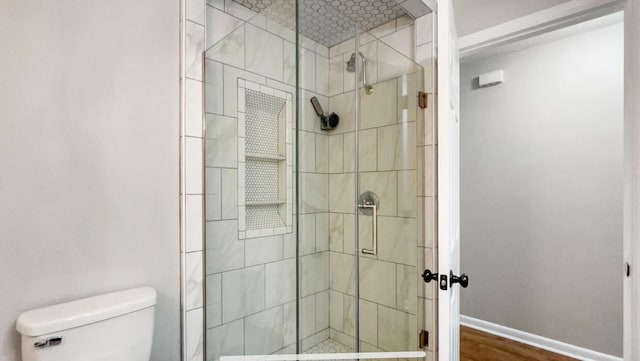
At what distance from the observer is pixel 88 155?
1.17 m

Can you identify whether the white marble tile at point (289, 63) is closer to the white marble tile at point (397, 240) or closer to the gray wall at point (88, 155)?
the gray wall at point (88, 155)

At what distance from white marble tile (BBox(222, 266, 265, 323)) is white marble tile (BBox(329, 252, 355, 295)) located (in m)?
0.29

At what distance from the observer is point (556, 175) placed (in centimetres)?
251

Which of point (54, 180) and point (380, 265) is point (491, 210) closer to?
point (380, 265)

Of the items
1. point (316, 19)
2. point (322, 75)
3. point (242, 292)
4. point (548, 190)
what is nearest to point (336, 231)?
point (242, 292)

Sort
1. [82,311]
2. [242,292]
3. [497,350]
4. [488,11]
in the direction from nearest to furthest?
[82,311] → [242,292] → [488,11] → [497,350]

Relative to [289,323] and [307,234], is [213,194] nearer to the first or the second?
[307,234]

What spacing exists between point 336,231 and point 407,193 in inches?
20.0

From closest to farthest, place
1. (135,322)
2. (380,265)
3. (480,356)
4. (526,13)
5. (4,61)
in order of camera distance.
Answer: (4,61) → (135,322) → (380,265) → (526,13) → (480,356)

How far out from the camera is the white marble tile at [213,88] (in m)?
1.44

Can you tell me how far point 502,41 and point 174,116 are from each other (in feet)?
5.67

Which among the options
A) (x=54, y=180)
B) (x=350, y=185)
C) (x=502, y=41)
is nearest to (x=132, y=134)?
(x=54, y=180)

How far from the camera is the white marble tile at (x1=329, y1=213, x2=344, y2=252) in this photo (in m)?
1.23

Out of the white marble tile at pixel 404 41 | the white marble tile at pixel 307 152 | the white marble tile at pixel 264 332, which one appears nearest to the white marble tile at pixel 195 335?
the white marble tile at pixel 264 332
